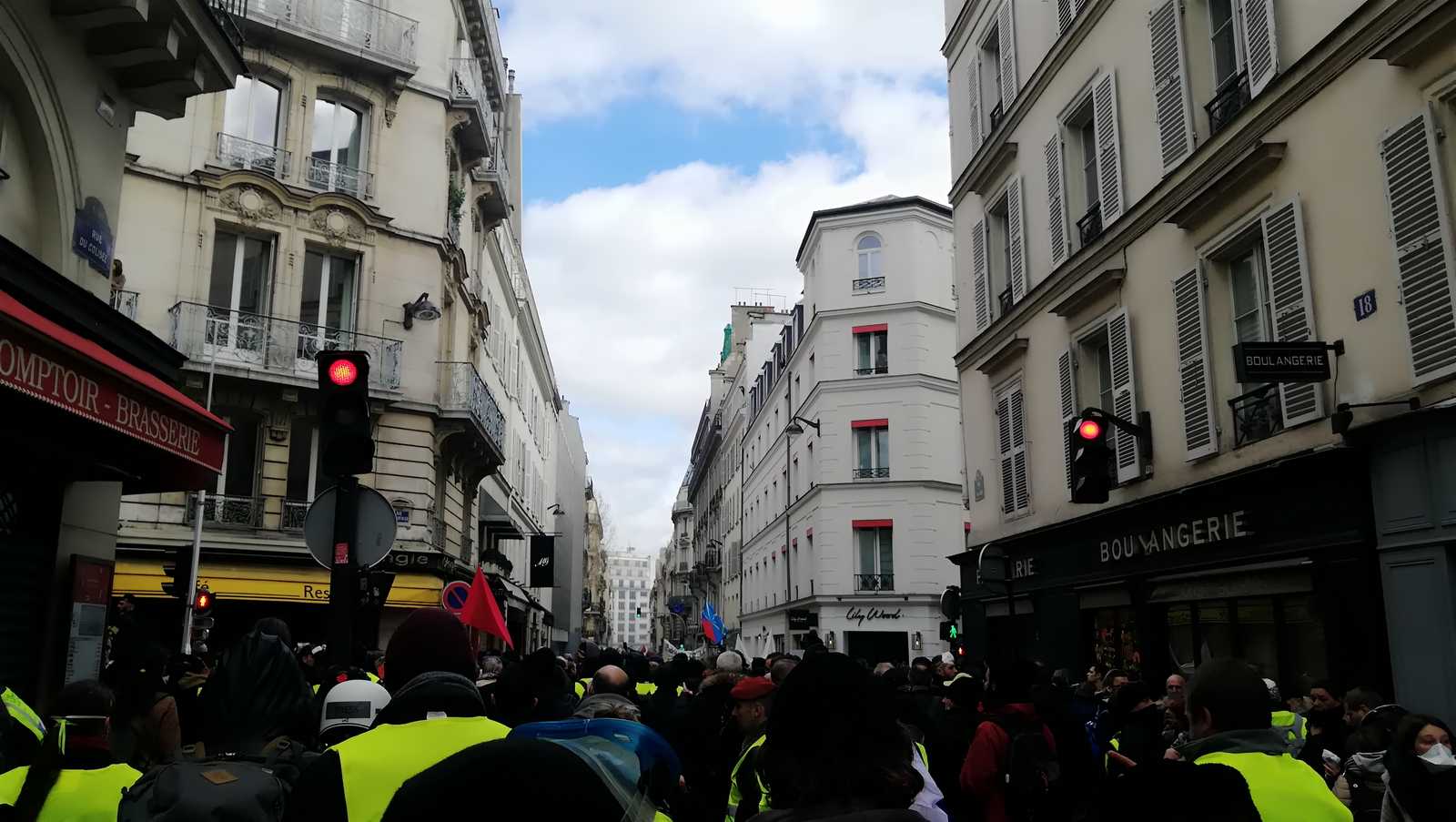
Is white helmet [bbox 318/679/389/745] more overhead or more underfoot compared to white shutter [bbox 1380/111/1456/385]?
more underfoot

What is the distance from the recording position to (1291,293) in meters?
10.7

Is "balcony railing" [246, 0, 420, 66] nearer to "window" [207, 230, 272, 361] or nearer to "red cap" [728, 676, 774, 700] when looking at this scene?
"window" [207, 230, 272, 361]

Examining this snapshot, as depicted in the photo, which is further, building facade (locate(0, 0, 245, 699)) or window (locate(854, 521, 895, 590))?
window (locate(854, 521, 895, 590))

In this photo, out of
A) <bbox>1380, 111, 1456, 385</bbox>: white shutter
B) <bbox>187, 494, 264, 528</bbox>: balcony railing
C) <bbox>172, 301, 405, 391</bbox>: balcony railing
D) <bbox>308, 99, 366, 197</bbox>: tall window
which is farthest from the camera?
<bbox>308, 99, 366, 197</bbox>: tall window

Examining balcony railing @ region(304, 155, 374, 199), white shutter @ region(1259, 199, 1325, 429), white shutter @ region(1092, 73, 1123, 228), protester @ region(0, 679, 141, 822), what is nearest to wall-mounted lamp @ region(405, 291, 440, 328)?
balcony railing @ region(304, 155, 374, 199)

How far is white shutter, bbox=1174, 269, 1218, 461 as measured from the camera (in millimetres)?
12102

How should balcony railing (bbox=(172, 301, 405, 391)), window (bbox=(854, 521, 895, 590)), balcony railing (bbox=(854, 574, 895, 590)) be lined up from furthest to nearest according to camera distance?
window (bbox=(854, 521, 895, 590)) < balcony railing (bbox=(854, 574, 895, 590)) < balcony railing (bbox=(172, 301, 405, 391))

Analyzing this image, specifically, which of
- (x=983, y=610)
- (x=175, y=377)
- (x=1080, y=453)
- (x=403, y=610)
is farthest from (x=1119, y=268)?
(x=403, y=610)

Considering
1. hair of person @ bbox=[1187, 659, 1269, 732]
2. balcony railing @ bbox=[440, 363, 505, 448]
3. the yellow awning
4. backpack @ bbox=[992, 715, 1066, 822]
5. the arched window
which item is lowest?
backpack @ bbox=[992, 715, 1066, 822]

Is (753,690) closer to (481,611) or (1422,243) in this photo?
(481,611)

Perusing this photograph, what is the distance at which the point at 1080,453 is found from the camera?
37.1ft

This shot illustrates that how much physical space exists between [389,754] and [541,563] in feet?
A: 97.5

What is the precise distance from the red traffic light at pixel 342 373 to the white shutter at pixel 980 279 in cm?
1480

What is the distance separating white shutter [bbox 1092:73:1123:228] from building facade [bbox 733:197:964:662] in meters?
20.0
